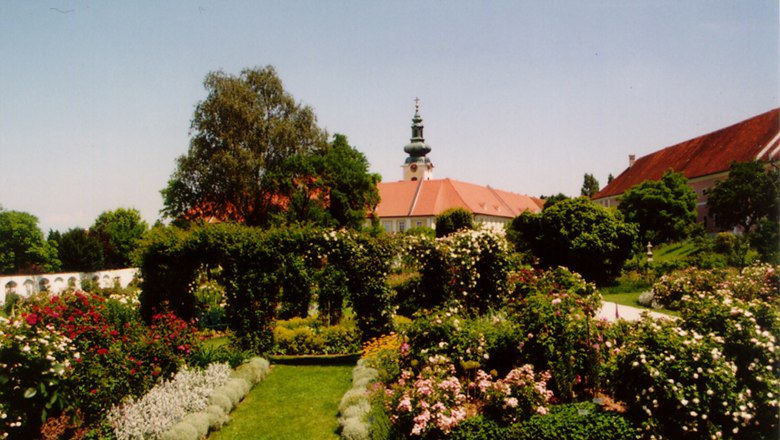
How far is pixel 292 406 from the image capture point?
9.73m

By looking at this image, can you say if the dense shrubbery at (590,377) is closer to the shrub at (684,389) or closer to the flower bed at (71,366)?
the shrub at (684,389)

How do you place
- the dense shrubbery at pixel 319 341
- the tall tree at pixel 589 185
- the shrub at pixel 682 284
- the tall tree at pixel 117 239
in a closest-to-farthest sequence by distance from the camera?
the dense shrubbery at pixel 319 341, the shrub at pixel 682 284, the tall tree at pixel 117 239, the tall tree at pixel 589 185

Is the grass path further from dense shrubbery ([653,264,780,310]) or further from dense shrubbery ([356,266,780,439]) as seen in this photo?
dense shrubbery ([653,264,780,310])

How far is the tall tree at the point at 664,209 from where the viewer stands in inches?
1548

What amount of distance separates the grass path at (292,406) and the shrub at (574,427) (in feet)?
10.0

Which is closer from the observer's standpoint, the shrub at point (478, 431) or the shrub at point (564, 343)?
the shrub at point (478, 431)

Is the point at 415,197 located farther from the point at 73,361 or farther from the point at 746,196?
the point at 73,361

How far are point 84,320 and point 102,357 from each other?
765mm

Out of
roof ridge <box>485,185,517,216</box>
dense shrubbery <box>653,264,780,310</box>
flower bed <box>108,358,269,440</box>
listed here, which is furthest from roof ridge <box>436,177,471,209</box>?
flower bed <box>108,358,269,440</box>

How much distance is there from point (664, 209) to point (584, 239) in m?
18.7

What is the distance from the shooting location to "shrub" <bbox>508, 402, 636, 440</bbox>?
675 centimetres

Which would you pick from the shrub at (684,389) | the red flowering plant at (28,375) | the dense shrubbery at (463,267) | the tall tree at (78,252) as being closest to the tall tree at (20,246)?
the tall tree at (78,252)

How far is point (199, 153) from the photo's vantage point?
31391 mm

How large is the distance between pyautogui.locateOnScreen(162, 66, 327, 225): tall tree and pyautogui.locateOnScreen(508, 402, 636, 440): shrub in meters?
26.1
